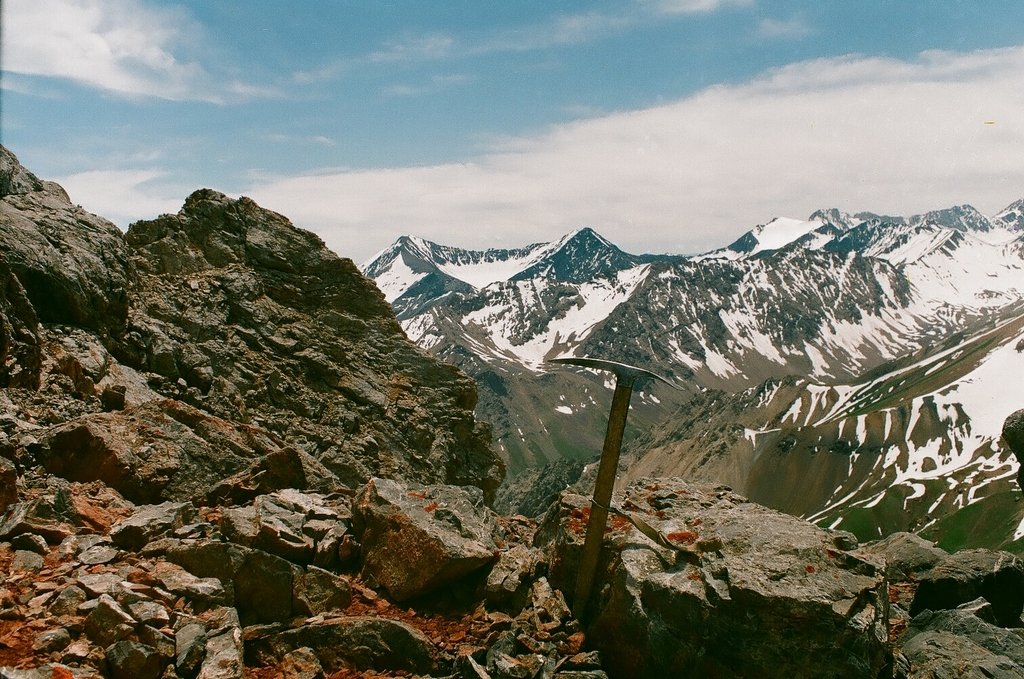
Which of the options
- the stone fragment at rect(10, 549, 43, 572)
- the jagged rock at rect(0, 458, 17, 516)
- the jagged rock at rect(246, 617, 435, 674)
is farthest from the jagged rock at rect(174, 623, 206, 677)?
the jagged rock at rect(0, 458, 17, 516)

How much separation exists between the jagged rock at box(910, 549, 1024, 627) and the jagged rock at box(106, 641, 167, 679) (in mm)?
25555

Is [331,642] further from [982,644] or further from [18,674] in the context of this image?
[982,644]

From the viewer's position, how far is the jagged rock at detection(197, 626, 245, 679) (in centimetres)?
1337

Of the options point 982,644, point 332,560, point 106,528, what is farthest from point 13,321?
point 982,644

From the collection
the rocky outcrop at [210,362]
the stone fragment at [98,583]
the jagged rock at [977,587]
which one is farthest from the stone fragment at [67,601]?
the jagged rock at [977,587]

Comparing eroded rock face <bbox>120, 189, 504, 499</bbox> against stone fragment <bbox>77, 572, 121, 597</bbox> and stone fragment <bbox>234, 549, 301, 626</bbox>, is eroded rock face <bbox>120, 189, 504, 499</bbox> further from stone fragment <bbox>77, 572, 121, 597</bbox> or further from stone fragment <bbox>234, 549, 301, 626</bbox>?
stone fragment <bbox>77, 572, 121, 597</bbox>

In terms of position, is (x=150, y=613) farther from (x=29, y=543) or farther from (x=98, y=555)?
(x=29, y=543)

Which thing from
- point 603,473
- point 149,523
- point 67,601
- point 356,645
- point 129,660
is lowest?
point 356,645

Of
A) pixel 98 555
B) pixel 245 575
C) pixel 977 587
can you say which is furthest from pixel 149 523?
pixel 977 587

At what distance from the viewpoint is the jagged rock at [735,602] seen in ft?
51.2

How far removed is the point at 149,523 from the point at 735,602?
49.5 ft

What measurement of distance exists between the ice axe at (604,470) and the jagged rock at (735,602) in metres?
0.49

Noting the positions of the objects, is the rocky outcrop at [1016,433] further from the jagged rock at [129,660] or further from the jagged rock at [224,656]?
the jagged rock at [129,660]

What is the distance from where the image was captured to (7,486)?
17.1 m
